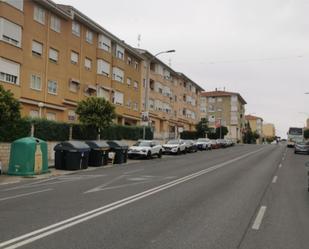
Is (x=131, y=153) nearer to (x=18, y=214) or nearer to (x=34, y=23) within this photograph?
(x=34, y=23)

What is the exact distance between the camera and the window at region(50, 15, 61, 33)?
34.6m

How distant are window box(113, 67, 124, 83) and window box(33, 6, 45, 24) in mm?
13595

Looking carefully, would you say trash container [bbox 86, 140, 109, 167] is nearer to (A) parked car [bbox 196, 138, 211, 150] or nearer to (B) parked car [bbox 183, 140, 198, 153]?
(B) parked car [bbox 183, 140, 198, 153]

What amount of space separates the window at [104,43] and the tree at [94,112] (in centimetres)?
1362

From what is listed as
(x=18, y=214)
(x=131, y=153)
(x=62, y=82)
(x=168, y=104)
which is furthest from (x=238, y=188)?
(x=168, y=104)

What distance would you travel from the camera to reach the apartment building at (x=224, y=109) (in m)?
122

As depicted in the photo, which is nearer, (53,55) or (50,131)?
(50,131)

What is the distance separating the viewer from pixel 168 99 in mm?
67000

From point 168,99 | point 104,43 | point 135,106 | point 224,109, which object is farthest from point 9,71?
point 224,109

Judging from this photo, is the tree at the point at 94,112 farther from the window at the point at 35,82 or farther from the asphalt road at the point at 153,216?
the asphalt road at the point at 153,216

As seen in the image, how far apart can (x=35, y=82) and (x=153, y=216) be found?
1004 inches

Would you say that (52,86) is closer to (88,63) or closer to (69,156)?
(88,63)

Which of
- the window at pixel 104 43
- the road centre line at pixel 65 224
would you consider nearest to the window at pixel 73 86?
the window at pixel 104 43

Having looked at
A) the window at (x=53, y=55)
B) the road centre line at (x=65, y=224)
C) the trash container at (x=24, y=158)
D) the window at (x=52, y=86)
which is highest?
the window at (x=53, y=55)
